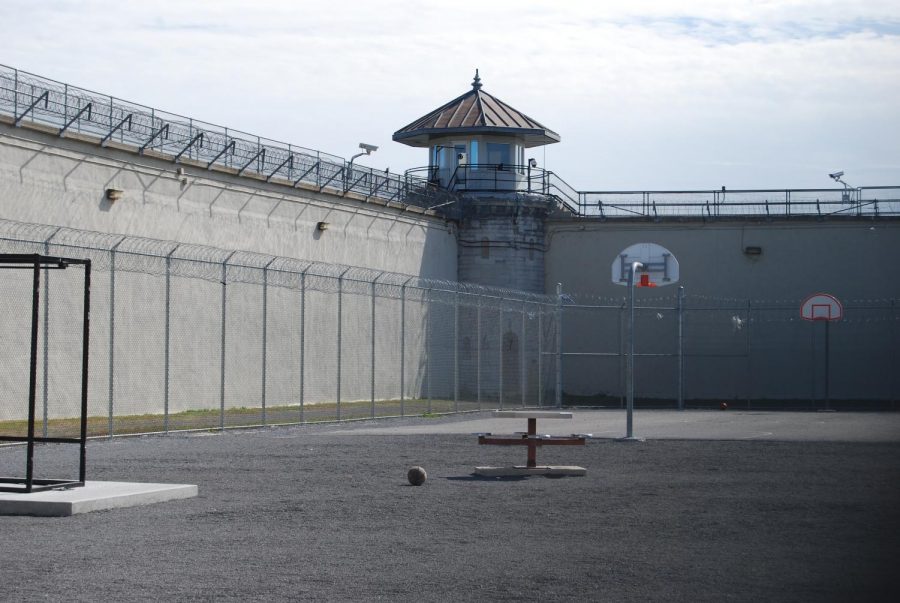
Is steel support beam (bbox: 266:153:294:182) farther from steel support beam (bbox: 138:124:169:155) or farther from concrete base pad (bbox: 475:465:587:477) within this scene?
concrete base pad (bbox: 475:465:587:477)

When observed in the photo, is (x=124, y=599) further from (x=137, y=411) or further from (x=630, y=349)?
(x=137, y=411)

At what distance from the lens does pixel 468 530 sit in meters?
9.03

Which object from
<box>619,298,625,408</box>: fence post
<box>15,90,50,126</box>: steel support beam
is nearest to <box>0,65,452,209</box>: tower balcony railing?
<box>15,90,50,126</box>: steel support beam

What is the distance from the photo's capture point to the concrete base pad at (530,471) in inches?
513

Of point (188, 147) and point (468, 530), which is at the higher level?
point (188, 147)

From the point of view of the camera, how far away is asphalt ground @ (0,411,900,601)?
6.83 meters

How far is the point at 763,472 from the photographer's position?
13.5 m

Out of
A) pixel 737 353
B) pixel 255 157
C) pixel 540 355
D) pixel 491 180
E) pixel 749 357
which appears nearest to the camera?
pixel 255 157

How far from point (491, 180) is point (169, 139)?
15.3 metres

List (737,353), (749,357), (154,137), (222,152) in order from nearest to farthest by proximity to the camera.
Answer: (154,137) → (222,152) → (749,357) → (737,353)

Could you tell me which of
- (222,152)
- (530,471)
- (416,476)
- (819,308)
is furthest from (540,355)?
(416,476)

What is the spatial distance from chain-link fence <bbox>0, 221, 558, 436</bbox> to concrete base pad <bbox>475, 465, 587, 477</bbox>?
5.99 m

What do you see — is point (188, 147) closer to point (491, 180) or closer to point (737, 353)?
point (491, 180)

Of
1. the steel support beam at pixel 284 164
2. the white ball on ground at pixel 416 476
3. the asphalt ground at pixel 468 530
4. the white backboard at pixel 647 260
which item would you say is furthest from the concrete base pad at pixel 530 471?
the white backboard at pixel 647 260
